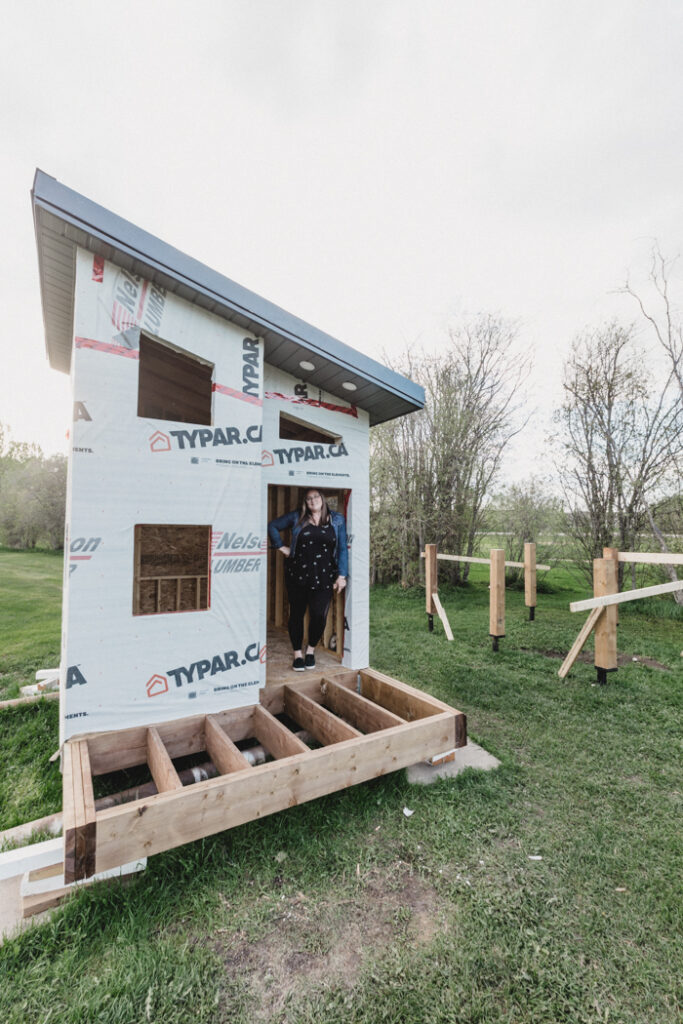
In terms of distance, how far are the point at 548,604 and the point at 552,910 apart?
9234mm

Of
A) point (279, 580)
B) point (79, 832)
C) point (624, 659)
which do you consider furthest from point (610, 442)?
point (79, 832)

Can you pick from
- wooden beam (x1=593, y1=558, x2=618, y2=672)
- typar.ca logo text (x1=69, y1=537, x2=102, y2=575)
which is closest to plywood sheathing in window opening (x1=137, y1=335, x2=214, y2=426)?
typar.ca logo text (x1=69, y1=537, x2=102, y2=575)

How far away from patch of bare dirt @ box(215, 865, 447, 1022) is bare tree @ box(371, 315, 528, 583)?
385 inches

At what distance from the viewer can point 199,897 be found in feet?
6.77

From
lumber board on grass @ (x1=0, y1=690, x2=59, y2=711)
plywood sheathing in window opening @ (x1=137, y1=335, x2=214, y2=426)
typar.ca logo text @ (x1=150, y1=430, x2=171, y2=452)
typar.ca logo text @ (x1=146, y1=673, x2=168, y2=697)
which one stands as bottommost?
lumber board on grass @ (x1=0, y1=690, x2=59, y2=711)

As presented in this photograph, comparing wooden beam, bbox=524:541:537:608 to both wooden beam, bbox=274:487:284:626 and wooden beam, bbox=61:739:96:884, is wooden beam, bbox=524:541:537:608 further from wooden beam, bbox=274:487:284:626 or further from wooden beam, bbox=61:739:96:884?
wooden beam, bbox=61:739:96:884

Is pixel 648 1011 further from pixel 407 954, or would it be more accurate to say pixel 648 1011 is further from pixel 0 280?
pixel 0 280

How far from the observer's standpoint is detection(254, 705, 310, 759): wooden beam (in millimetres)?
2600

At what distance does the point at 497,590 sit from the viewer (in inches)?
243

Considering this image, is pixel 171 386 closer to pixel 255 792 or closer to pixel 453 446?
pixel 255 792

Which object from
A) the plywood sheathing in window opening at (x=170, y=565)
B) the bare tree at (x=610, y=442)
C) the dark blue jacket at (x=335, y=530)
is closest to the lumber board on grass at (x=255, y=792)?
the dark blue jacket at (x=335, y=530)

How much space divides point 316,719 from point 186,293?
3.45m

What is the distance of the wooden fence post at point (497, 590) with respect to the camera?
614cm

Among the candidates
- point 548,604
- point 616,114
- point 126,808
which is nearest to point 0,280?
point 126,808
